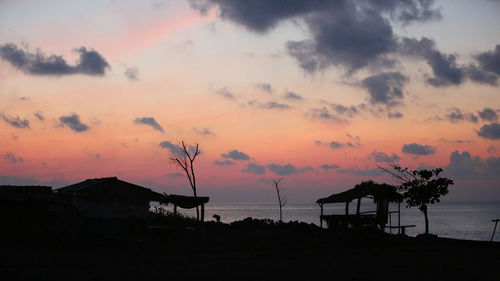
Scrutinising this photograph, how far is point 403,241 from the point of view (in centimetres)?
3022

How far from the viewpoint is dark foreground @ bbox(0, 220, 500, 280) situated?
59.7 ft

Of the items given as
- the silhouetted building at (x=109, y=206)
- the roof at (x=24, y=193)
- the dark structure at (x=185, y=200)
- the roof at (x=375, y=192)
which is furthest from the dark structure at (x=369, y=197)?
the roof at (x=24, y=193)

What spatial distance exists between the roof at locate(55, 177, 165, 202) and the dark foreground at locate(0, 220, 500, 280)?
2660 mm

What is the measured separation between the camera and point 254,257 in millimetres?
23297

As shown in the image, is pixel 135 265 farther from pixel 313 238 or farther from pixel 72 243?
pixel 313 238

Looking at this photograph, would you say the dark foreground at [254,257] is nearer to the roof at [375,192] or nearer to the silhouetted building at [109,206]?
the silhouetted building at [109,206]

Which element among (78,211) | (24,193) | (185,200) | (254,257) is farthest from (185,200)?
(254,257)

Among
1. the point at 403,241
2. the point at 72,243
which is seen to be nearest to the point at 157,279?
the point at 72,243

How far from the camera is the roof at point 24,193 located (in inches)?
1066

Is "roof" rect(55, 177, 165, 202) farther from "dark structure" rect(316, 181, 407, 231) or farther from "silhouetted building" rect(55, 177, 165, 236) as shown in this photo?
"dark structure" rect(316, 181, 407, 231)

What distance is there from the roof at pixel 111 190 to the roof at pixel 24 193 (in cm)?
117

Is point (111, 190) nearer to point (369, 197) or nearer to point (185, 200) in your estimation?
point (185, 200)

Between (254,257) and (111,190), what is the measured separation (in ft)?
37.2

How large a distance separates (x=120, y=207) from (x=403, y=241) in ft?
53.6
